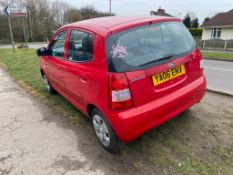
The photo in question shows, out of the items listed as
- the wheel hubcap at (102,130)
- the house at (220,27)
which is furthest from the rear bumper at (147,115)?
the house at (220,27)

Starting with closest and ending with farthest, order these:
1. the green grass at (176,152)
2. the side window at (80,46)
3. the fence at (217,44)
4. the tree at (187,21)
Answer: the green grass at (176,152) < the side window at (80,46) < the fence at (217,44) < the tree at (187,21)

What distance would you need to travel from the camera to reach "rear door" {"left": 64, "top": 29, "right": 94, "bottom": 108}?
2.90 meters

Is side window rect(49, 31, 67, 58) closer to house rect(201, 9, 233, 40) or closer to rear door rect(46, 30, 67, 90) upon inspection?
rear door rect(46, 30, 67, 90)

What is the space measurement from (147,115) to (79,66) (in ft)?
4.04

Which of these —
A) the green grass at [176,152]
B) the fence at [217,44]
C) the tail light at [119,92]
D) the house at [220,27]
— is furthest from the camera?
the house at [220,27]

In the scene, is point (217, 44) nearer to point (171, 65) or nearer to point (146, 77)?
point (171, 65)

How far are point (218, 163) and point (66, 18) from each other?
184 ft

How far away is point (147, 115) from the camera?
2592mm

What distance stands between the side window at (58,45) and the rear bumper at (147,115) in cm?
192

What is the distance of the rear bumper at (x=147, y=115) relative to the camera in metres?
2.52

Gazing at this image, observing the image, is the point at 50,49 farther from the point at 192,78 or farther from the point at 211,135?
the point at 211,135

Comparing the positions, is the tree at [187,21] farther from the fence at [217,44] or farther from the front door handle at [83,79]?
the front door handle at [83,79]

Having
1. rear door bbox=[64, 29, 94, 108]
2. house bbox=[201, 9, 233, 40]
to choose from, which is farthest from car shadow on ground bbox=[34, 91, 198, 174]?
house bbox=[201, 9, 233, 40]

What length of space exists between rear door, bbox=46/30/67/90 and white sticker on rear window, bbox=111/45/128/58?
60.0 inches
